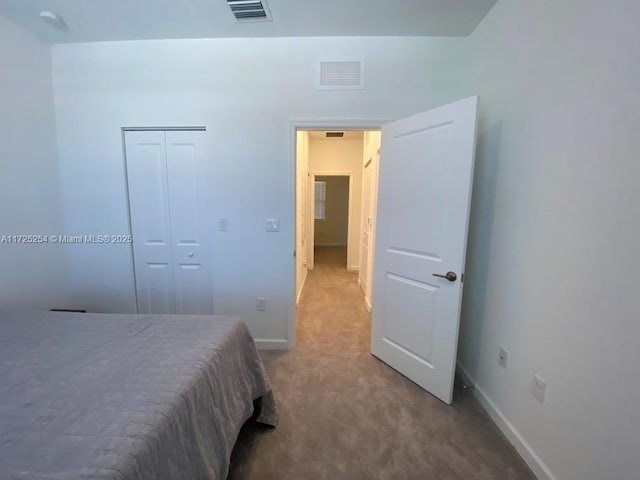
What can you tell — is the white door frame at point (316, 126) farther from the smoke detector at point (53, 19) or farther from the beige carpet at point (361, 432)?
the smoke detector at point (53, 19)

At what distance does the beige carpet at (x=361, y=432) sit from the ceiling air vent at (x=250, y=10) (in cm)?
263

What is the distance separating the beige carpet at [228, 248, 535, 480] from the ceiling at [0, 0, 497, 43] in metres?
2.63

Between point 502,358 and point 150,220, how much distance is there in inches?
115

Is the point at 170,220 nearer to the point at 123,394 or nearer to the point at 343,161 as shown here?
the point at 123,394

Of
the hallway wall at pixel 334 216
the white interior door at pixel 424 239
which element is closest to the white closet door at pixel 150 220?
the white interior door at pixel 424 239

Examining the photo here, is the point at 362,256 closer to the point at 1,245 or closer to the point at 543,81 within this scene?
the point at 543,81

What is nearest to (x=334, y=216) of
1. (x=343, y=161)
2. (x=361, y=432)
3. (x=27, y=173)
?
(x=343, y=161)

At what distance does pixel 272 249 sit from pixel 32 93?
225cm

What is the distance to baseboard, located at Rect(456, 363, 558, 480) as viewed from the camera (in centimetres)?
133

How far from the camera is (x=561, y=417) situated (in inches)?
49.2

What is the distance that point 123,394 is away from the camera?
94cm

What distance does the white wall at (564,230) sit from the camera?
100cm

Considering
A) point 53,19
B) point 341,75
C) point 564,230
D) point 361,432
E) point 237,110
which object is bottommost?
point 361,432

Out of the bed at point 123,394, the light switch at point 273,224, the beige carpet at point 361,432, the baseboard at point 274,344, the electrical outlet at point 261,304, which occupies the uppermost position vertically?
the light switch at point 273,224
